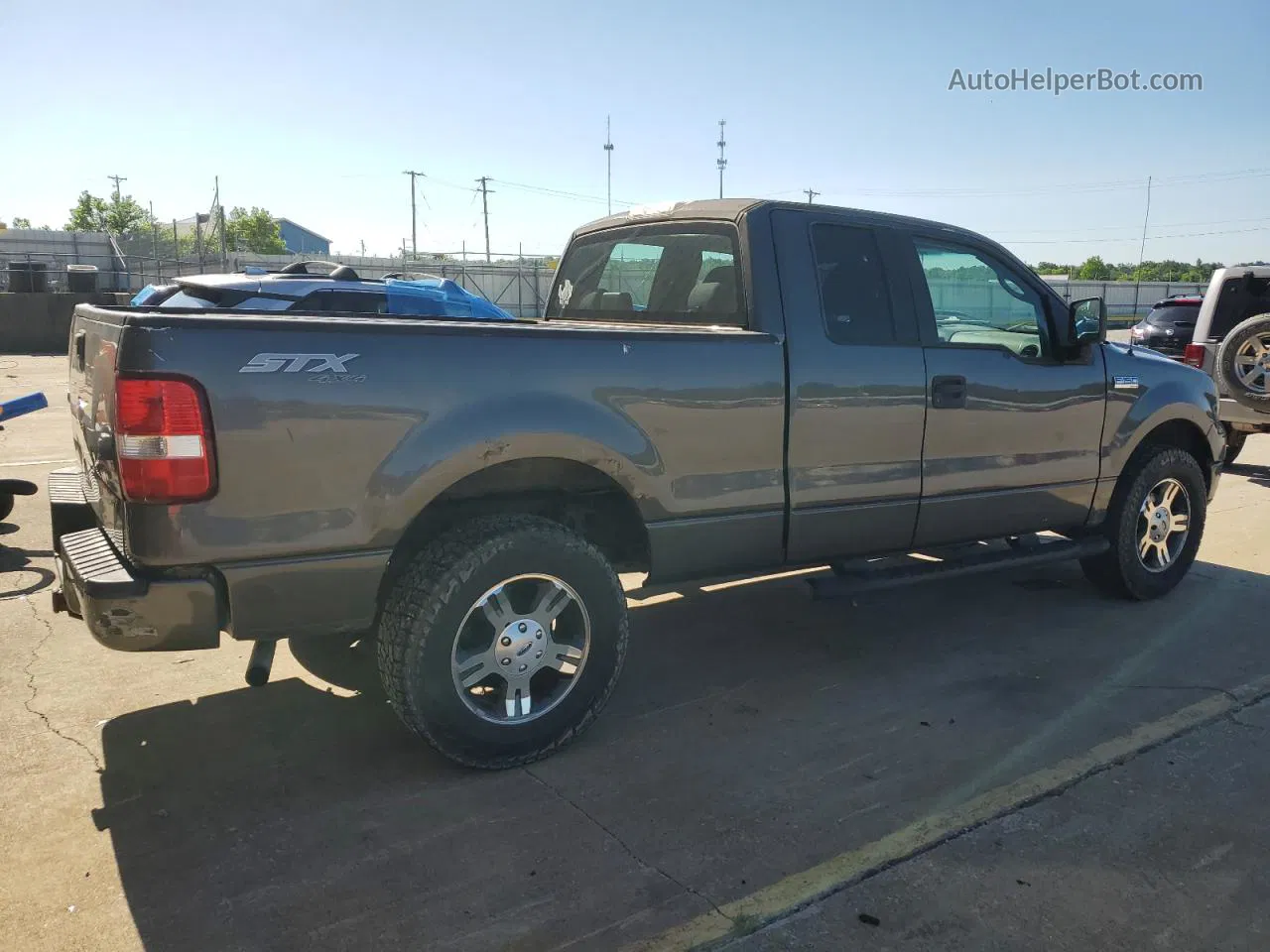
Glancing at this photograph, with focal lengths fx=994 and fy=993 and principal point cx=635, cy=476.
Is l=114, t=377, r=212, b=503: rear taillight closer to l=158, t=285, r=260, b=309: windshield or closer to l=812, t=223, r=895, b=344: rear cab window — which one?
l=812, t=223, r=895, b=344: rear cab window

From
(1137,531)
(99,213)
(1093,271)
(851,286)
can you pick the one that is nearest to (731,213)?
(851,286)

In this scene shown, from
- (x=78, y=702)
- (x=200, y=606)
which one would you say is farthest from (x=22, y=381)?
(x=200, y=606)

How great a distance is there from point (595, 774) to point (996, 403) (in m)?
2.54

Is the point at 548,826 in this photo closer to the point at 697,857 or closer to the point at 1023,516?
the point at 697,857

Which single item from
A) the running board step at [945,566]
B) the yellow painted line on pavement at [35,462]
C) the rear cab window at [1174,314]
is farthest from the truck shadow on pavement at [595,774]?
the rear cab window at [1174,314]

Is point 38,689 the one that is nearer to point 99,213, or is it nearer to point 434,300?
point 434,300

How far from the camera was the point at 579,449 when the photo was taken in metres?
3.44

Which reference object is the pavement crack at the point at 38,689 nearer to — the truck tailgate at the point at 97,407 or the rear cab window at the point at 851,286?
the truck tailgate at the point at 97,407

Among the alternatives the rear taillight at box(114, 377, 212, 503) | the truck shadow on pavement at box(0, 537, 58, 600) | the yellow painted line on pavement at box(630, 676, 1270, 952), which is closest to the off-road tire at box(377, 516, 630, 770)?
the rear taillight at box(114, 377, 212, 503)

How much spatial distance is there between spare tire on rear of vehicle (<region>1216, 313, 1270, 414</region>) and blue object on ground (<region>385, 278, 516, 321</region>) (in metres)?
6.41

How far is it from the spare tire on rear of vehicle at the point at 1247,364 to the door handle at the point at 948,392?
553 centimetres

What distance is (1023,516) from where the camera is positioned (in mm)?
4891

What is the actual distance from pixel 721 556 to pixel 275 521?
5.65ft

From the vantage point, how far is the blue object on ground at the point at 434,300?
9.58m
